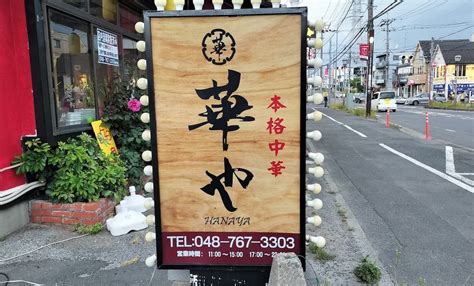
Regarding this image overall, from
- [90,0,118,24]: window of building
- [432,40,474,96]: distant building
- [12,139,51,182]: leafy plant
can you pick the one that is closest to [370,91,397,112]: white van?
[432,40,474,96]: distant building

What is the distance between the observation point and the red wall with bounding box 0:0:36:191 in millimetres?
4020

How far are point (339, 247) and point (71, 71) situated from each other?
4.19 metres

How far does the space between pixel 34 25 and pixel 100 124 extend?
1.67 metres

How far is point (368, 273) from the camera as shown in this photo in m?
3.37

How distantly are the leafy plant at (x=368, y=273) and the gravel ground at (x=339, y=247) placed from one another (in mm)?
46

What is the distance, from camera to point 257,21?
202 cm

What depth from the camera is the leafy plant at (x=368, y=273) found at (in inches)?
131

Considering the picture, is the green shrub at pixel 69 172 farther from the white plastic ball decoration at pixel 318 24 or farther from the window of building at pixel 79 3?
the white plastic ball decoration at pixel 318 24

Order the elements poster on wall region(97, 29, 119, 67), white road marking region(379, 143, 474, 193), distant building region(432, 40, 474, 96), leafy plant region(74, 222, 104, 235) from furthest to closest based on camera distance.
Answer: distant building region(432, 40, 474, 96) < white road marking region(379, 143, 474, 193) < poster on wall region(97, 29, 119, 67) < leafy plant region(74, 222, 104, 235)

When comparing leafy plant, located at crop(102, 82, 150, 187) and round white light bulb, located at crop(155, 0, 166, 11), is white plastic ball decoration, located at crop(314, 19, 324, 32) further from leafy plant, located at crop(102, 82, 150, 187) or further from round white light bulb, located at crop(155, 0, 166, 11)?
leafy plant, located at crop(102, 82, 150, 187)

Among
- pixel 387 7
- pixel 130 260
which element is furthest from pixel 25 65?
pixel 387 7

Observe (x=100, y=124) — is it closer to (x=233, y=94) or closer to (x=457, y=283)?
(x=233, y=94)

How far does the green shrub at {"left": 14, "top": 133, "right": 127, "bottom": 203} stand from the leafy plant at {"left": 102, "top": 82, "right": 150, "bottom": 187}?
0.84 meters

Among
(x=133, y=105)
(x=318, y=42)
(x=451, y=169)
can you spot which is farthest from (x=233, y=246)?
(x=451, y=169)
